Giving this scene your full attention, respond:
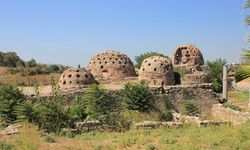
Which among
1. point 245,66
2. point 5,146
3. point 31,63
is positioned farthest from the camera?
point 31,63

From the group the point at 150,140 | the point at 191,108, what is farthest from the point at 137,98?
the point at 150,140

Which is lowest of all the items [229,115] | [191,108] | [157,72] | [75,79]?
[229,115]

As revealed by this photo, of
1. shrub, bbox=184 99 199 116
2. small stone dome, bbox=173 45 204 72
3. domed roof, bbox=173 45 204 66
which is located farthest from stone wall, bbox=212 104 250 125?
domed roof, bbox=173 45 204 66

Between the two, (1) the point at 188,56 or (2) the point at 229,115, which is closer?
(2) the point at 229,115

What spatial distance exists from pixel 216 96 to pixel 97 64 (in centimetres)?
703

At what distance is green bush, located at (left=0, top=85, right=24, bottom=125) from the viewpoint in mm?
12156

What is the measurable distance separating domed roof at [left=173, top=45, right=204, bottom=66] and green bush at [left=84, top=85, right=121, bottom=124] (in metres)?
12.9

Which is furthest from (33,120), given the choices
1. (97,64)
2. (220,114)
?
(97,64)

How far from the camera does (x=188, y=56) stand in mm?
26562

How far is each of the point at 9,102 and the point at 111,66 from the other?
8.41 meters

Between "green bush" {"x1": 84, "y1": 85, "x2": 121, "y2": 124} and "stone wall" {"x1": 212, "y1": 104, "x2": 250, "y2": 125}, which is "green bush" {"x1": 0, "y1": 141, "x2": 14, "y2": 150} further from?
"stone wall" {"x1": 212, "y1": 104, "x2": 250, "y2": 125}

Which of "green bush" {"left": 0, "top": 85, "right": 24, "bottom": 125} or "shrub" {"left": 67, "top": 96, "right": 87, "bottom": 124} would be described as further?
"shrub" {"left": 67, "top": 96, "right": 87, "bottom": 124}

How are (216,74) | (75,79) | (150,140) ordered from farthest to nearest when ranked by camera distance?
(216,74) < (75,79) < (150,140)

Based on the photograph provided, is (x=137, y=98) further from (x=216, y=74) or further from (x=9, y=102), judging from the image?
(x=216, y=74)
